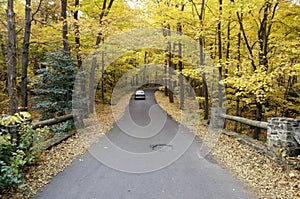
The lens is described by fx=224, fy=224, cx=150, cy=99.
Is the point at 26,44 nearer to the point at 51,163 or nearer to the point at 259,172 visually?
the point at 51,163

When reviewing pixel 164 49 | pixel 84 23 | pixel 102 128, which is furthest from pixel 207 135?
pixel 164 49

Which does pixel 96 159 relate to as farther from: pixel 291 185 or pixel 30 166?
pixel 291 185

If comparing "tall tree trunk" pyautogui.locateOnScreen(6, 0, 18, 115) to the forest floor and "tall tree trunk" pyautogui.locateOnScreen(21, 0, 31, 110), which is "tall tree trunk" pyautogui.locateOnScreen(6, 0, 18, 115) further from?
"tall tree trunk" pyautogui.locateOnScreen(21, 0, 31, 110)

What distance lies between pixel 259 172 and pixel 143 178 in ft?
9.05

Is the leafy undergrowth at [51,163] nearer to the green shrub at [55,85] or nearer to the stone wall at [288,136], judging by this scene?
the green shrub at [55,85]

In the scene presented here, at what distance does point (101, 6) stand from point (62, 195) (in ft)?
41.4

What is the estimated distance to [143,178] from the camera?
5.00 metres

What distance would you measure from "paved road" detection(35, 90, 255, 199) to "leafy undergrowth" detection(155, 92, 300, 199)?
1.02ft

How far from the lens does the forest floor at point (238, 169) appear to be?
441cm

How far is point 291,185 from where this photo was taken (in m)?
4.54

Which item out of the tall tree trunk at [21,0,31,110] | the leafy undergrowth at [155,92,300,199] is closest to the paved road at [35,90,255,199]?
→ the leafy undergrowth at [155,92,300,199]

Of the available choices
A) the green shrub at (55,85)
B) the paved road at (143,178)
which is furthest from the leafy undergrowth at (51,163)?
the green shrub at (55,85)

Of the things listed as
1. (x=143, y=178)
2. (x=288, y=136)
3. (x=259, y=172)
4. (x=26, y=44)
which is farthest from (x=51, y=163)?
(x=288, y=136)

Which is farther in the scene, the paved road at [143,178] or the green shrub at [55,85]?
the green shrub at [55,85]
